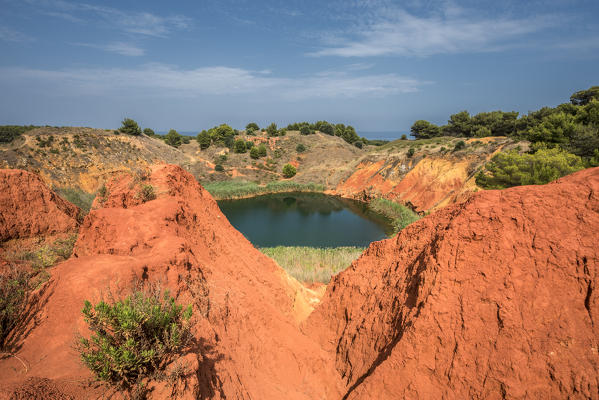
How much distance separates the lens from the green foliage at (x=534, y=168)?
63.4 feet

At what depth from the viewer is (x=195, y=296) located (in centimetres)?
625

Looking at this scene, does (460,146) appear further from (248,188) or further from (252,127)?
(252,127)

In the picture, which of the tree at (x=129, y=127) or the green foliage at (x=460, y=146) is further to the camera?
the tree at (x=129, y=127)

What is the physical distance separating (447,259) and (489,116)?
212ft

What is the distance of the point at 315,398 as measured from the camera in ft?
20.7

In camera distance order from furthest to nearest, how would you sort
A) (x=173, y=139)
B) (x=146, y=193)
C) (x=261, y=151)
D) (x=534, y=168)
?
1. (x=173, y=139)
2. (x=261, y=151)
3. (x=534, y=168)
4. (x=146, y=193)

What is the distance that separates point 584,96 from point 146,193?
63.6 meters

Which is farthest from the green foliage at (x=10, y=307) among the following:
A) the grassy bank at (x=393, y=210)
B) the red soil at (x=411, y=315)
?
the grassy bank at (x=393, y=210)

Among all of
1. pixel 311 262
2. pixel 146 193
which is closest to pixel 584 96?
pixel 311 262

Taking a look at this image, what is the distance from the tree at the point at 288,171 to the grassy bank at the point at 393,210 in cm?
1973

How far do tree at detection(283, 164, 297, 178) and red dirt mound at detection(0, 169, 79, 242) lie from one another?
45387mm

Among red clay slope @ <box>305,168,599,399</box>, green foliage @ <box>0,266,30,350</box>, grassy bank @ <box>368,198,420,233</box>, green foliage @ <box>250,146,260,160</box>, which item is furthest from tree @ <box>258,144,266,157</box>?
green foliage @ <box>0,266,30,350</box>

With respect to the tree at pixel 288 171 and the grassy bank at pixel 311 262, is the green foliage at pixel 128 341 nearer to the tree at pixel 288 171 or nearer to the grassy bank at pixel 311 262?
the grassy bank at pixel 311 262

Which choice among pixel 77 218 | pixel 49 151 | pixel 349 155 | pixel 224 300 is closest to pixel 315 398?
pixel 224 300
